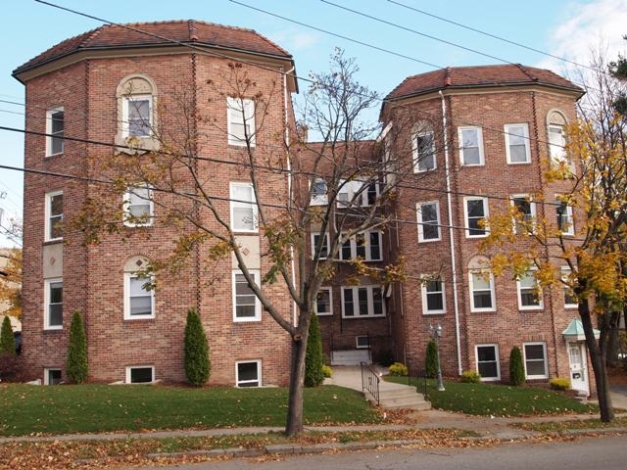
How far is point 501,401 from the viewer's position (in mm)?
19516

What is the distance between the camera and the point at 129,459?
11.3m

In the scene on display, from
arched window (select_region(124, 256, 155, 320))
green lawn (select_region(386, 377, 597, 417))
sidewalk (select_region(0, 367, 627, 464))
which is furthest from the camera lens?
arched window (select_region(124, 256, 155, 320))

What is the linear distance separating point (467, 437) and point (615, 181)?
23.7 feet

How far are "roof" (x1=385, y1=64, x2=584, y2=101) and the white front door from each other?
33.3 feet

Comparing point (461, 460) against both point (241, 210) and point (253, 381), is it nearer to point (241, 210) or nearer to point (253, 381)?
point (253, 381)

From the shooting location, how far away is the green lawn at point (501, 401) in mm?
18547

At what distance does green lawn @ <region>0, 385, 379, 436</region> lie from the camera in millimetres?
14094

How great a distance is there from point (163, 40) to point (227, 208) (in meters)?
5.67

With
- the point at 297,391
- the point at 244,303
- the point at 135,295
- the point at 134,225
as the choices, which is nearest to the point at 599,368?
the point at 297,391

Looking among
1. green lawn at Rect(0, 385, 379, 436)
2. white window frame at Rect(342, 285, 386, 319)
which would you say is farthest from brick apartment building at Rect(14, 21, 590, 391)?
white window frame at Rect(342, 285, 386, 319)

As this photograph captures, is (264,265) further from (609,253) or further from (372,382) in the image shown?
(609,253)

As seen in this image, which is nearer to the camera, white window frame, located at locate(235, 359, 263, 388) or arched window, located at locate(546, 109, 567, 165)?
white window frame, located at locate(235, 359, 263, 388)

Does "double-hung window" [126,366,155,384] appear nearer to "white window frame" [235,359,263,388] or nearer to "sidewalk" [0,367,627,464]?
"white window frame" [235,359,263,388]

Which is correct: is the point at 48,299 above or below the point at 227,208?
below
